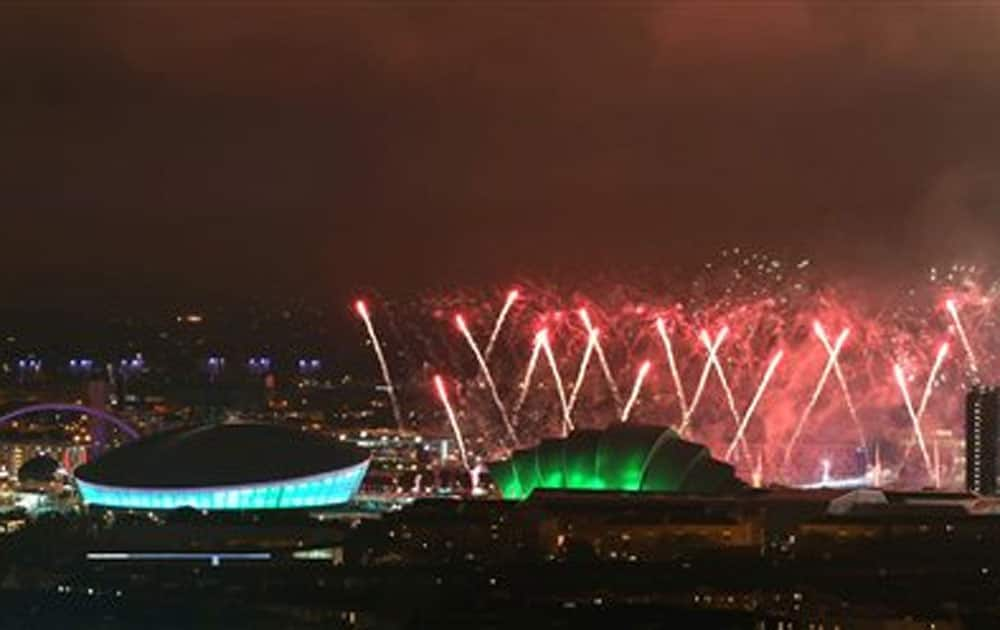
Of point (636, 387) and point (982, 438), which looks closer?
point (636, 387)

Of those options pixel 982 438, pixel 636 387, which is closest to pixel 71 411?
pixel 636 387

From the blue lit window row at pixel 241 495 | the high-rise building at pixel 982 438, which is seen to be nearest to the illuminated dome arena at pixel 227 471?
the blue lit window row at pixel 241 495

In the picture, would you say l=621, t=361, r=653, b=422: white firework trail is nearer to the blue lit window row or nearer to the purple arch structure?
the blue lit window row

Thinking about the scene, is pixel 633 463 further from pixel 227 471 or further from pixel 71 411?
pixel 71 411

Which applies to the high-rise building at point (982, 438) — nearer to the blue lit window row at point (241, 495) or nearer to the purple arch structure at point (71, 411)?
the blue lit window row at point (241, 495)

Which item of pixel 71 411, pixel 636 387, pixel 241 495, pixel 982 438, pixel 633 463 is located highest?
pixel 71 411

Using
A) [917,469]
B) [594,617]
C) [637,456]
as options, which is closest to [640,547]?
[637,456]
